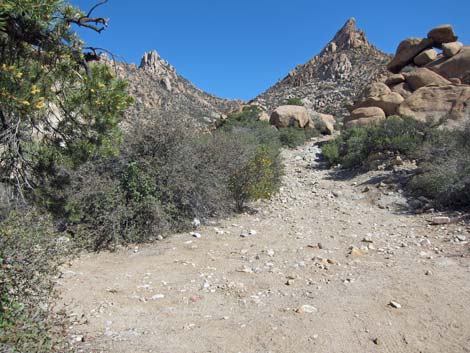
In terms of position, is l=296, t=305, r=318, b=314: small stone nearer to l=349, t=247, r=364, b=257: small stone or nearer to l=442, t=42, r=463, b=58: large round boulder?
l=349, t=247, r=364, b=257: small stone

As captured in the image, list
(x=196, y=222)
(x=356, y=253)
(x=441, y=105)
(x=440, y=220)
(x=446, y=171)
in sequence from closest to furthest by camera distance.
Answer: (x=356, y=253), (x=440, y=220), (x=196, y=222), (x=446, y=171), (x=441, y=105)

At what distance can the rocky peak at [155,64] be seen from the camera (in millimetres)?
48088

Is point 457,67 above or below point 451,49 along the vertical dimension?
below

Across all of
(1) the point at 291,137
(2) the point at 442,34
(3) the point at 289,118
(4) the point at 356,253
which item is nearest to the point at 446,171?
(4) the point at 356,253

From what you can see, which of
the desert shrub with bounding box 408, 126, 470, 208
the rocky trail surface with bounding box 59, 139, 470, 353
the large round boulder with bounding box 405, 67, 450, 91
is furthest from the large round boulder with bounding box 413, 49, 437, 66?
the rocky trail surface with bounding box 59, 139, 470, 353

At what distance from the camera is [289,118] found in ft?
63.9

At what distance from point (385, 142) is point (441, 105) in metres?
4.41

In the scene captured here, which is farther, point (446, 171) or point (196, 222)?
point (446, 171)

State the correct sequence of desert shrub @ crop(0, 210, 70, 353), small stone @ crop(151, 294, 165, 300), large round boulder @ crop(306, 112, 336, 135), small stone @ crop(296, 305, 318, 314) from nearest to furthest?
desert shrub @ crop(0, 210, 70, 353) < small stone @ crop(296, 305, 318, 314) < small stone @ crop(151, 294, 165, 300) < large round boulder @ crop(306, 112, 336, 135)

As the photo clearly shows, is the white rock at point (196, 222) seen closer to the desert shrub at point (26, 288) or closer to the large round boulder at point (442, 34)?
the desert shrub at point (26, 288)

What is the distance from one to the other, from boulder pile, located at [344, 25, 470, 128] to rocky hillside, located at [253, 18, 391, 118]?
6537mm

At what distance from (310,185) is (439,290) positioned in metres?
6.67

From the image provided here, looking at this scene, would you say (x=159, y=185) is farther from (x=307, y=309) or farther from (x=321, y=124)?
(x=321, y=124)

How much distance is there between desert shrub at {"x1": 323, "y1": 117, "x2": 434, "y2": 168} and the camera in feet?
36.6
